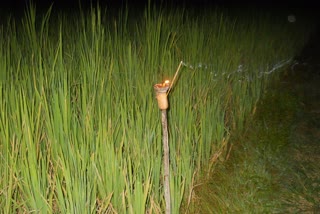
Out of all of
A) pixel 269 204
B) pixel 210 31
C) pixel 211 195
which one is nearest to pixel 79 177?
pixel 211 195

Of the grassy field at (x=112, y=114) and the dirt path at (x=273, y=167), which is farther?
the dirt path at (x=273, y=167)

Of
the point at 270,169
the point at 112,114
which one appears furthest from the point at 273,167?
the point at 112,114

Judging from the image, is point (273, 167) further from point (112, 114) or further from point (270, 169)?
point (112, 114)

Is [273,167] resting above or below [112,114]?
below

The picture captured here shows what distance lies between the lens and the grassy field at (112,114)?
3.78 feet

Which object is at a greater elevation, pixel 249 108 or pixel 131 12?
pixel 131 12

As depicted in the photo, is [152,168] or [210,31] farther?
[210,31]

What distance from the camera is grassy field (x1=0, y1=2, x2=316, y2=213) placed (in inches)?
45.4

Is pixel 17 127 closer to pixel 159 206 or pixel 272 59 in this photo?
pixel 159 206

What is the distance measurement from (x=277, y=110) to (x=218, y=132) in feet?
2.62

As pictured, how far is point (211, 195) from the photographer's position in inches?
60.1

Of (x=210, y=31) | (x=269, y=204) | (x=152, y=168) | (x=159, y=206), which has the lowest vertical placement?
(x=269, y=204)

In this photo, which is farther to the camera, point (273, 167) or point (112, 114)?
point (273, 167)

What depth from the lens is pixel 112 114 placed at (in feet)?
4.60
